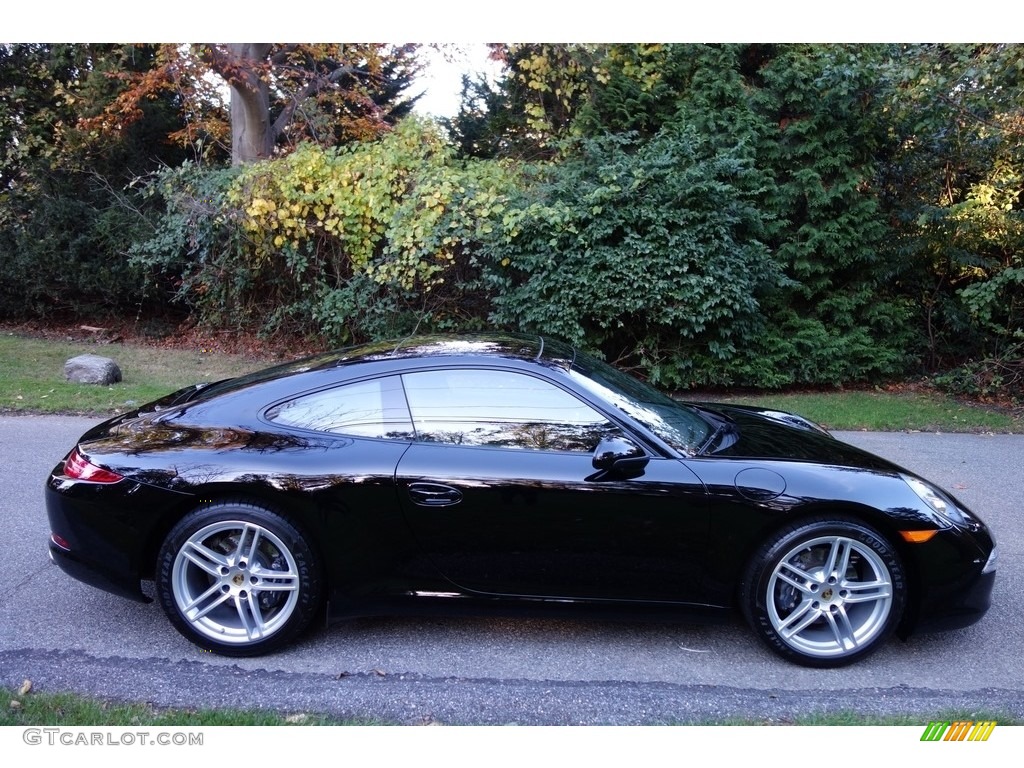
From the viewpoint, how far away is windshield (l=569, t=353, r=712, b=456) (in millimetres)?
3365

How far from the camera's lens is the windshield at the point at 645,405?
3.37 m

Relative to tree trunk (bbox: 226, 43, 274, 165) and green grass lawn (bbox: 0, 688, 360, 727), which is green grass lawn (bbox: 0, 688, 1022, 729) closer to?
green grass lawn (bbox: 0, 688, 360, 727)

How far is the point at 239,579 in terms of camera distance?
10.6ft

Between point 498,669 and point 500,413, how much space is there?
1111mm

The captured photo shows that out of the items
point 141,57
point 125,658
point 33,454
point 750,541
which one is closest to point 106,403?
point 33,454

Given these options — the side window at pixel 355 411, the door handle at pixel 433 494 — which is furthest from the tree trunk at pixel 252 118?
the door handle at pixel 433 494

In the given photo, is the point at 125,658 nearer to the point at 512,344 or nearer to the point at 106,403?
the point at 512,344

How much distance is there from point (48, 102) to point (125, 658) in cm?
1551

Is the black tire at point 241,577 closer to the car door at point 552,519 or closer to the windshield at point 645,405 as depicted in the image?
the car door at point 552,519

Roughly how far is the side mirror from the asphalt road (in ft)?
2.85

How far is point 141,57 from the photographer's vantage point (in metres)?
14.3

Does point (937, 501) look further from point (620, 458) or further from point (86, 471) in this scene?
point (86, 471)

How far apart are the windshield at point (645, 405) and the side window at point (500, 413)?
0.16 m

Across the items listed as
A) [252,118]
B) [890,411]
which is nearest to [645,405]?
[890,411]
